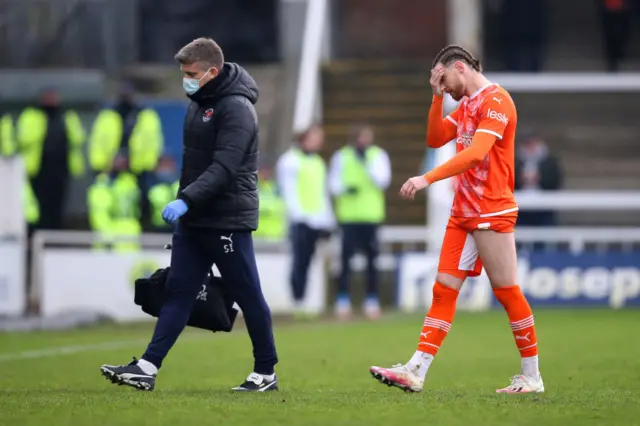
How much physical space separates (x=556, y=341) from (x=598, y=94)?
1139cm

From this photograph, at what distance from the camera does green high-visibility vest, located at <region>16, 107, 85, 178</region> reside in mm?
21828

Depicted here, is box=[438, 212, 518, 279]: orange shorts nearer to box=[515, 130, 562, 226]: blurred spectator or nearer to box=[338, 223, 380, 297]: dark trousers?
box=[338, 223, 380, 297]: dark trousers

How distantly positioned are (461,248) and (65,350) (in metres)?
6.18

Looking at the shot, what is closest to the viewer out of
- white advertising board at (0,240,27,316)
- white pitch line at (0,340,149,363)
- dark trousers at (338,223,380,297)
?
white pitch line at (0,340,149,363)

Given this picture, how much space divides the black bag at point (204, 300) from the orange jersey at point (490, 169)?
159 cm

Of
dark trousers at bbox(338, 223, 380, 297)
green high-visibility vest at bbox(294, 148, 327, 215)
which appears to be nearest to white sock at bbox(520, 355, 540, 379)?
dark trousers at bbox(338, 223, 380, 297)

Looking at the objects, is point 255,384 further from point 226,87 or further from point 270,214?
point 270,214

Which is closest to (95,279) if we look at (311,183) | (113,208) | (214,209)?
(113,208)

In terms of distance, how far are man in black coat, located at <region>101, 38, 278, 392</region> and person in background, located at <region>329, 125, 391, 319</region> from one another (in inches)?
360

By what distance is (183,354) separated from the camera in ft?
44.9

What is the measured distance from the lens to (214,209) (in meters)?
9.20

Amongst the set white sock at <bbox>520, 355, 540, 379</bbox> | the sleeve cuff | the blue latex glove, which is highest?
the sleeve cuff

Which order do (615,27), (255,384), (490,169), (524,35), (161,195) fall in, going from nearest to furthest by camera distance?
(490,169), (255,384), (161,195), (615,27), (524,35)

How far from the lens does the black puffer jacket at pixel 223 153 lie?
9039mm
